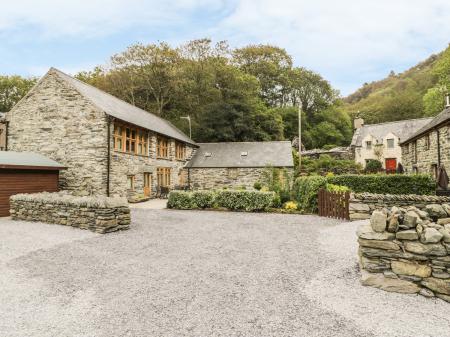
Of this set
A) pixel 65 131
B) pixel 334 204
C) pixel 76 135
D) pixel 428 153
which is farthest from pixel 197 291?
pixel 428 153

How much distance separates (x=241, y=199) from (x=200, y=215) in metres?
2.66

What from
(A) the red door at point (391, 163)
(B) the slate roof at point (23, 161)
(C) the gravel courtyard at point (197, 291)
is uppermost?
(A) the red door at point (391, 163)

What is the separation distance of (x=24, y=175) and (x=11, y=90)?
123 feet

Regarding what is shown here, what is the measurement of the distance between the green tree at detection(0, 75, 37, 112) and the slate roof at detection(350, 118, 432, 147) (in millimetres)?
49634

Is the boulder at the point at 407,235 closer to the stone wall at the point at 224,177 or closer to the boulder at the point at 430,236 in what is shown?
the boulder at the point at 430,236

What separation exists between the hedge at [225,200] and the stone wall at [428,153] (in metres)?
12.5

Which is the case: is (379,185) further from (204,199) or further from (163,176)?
(163,176)

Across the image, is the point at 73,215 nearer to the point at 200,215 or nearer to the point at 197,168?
the point at 200,215

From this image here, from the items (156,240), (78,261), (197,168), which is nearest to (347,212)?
(156,240)

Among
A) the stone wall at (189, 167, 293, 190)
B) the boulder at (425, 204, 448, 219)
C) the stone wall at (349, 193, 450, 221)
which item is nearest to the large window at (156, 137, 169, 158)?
the stone wall at (189, 167, 293, 190)

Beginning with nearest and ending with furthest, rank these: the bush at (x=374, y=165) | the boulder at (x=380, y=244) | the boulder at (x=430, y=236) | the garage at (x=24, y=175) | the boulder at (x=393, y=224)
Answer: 1. the boulder at (x=430, y=236)
2. the boulder at (x=380, y=244)
3. the boulder at (x=393, y=224)
4. the garage at (x=24, y=175)
5. the bush at (x=374, y=165)

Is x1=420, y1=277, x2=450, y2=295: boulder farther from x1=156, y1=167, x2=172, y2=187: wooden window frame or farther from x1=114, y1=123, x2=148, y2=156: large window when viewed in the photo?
x1=156, y1=167, x2=172, y2=187: wooden window frame

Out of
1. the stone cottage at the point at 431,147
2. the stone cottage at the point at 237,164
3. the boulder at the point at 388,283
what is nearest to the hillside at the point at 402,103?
the stone cottage at the point at 431,147

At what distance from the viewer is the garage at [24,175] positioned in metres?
13.0
